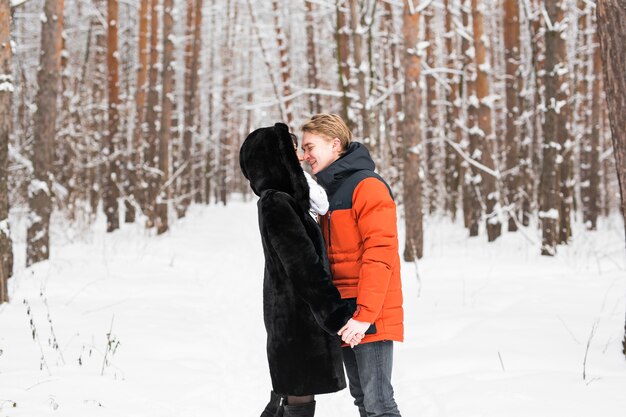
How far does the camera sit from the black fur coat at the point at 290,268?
2.31 m

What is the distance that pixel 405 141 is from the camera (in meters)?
9.86

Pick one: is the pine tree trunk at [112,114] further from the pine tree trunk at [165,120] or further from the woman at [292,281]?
the woman at [292,281]

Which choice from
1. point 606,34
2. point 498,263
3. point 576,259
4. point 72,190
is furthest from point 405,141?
point 72,190

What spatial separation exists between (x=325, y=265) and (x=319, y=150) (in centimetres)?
55

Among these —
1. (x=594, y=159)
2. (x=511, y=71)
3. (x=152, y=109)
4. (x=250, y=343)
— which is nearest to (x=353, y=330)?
(x=250, y=343)

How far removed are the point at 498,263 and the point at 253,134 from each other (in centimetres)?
777

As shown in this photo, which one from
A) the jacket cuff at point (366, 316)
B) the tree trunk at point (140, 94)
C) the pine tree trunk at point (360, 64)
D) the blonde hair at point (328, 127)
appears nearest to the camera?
the jacket cuff at point (366, 316)

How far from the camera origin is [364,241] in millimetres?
2357

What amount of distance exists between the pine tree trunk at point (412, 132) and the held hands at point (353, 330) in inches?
299

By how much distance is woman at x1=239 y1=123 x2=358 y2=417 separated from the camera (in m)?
2.29

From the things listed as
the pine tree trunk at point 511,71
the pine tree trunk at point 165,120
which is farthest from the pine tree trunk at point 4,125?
the pine tree trunk at point 511,71

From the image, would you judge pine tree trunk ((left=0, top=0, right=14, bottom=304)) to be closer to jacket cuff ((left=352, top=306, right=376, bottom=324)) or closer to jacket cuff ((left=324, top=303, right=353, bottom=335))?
jacket cuff ((left=324, top=303, right=353, bottom=335))

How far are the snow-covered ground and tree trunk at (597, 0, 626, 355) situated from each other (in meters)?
1.41

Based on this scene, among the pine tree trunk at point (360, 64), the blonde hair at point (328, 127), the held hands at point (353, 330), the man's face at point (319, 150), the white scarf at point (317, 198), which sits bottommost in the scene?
the held hands at point (353, 330)
